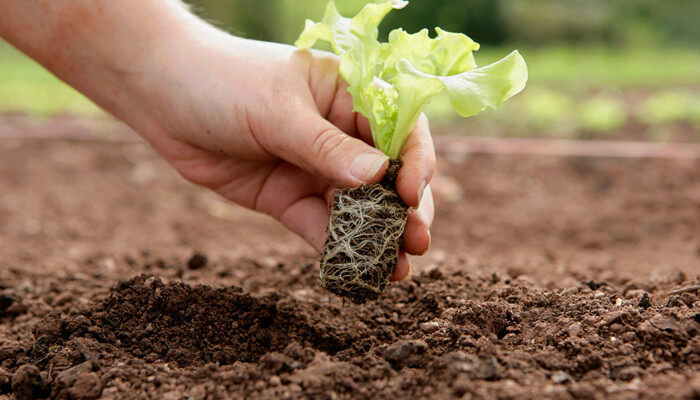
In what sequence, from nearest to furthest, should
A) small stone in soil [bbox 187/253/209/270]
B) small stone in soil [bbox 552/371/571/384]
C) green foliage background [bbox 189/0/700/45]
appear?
small stone in soil [bbox 552/371/571/384] < small stone in soil [bbox 187/253/209/270] < green foliage background [bbox 189/0/700/45]

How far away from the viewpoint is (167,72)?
2658mm

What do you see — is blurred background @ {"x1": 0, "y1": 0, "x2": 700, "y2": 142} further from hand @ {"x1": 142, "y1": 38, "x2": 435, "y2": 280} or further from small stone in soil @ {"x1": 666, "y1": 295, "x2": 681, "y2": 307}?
small stone in soil @ {"x1": 666, "y1": 295, "x2": 681, "y2": 307}

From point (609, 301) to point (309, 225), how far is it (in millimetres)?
1280

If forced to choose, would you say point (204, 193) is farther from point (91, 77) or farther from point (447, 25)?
point (447, 25)

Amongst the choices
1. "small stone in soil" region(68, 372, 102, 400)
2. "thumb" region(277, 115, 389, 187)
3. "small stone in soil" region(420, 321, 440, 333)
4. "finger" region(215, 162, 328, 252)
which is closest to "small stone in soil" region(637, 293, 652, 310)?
"small stone in soil" region(420, 321, 440, 333)

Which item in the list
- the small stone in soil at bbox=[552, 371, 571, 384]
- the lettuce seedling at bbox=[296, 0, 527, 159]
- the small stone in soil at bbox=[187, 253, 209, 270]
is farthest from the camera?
the small stone in soil at bbox=[187, 253, 209, 270]

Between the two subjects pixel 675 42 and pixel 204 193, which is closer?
pixel 204 193

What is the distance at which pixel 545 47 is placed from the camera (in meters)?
13.1

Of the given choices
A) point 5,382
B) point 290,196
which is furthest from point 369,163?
point 5,382

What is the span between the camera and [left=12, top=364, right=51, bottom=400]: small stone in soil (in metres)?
1.90

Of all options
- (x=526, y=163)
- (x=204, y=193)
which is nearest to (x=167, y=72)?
(x=204, y=193)

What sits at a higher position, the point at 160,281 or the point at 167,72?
the point at 167,72

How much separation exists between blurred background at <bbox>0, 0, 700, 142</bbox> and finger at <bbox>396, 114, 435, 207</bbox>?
5035 millimetres

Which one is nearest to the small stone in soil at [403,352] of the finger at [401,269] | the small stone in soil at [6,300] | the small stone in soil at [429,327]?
the small stone in soil at [429,327]
